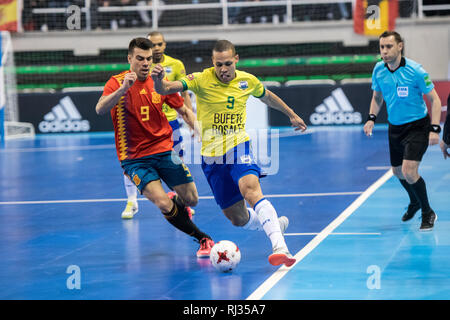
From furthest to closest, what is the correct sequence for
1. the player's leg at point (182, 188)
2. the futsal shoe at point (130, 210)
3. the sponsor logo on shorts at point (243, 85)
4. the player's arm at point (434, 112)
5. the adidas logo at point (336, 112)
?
the adidas logo at point (336, 112) → the futsal shoe at point (130, 210) → the player's arm at point (434, 112) → the player's leg at point (182, 188) → the sponsor logo on shorts at point (243, 85)

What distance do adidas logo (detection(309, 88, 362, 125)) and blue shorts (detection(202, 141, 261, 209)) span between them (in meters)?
15.9

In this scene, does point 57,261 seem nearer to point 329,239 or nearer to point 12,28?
point 329,239

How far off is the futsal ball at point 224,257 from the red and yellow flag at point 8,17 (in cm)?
2038

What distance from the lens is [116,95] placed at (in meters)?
7.45

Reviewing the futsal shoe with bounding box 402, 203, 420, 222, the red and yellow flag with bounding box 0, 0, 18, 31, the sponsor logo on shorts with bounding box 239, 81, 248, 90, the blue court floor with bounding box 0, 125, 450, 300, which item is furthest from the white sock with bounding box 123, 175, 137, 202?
the red and yellow flag with bounding box 0, 0, 18, 31

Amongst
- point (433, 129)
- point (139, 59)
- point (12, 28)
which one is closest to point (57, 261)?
point (139, 59)

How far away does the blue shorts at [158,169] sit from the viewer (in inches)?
317

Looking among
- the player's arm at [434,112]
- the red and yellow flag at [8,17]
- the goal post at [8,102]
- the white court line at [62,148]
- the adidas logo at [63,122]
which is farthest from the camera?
the red and yellow flag at [8,17]

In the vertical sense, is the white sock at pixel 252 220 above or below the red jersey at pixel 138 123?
below

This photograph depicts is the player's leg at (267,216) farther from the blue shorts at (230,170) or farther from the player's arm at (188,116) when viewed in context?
the player's arm at (188,116)

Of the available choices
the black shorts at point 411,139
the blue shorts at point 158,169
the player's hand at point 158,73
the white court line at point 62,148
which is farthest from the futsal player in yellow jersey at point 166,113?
the white court line at point 62,148

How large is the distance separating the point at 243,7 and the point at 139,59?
19854mm

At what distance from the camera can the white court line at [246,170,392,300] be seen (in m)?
6.66

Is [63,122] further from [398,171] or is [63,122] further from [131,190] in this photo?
[398,171]
